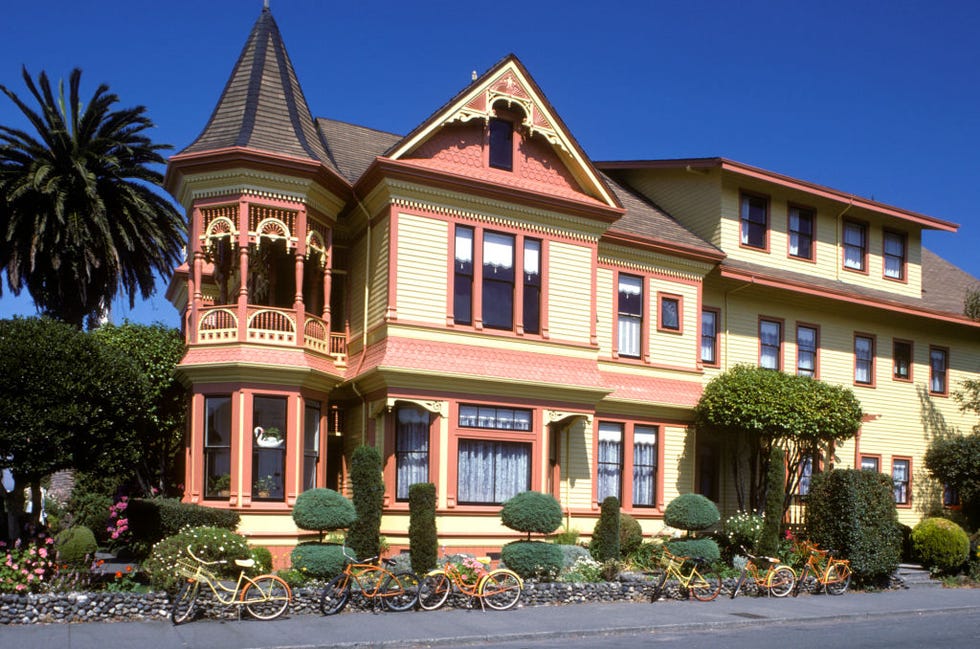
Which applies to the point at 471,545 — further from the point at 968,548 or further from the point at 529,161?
the point at 968,548

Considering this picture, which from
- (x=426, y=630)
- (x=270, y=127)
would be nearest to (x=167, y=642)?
(x=426, y=630)

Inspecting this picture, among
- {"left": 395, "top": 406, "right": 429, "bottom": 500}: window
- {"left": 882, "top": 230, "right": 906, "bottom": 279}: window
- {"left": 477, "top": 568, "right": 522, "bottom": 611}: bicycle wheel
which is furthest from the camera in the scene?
{"left": 882, "top": 230, "right": 906, "bottom": 279}: window

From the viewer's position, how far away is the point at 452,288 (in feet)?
76.4

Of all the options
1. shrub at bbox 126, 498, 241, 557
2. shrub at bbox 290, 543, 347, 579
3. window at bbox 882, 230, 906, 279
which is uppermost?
window at bbox 882, 230, 906, 279

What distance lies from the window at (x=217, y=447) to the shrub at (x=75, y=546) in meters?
3.77

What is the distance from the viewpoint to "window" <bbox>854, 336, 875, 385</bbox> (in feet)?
105

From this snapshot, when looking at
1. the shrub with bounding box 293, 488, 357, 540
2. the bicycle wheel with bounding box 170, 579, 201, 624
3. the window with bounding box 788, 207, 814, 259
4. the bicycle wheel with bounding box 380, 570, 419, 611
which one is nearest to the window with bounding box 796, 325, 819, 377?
the window with bounding box 788, 207, 814, 259

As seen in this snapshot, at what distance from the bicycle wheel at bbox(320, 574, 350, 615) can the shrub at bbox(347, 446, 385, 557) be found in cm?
161

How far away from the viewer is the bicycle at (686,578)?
2046 cm

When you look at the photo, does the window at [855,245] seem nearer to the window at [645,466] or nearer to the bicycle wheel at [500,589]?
the window at [645,466]

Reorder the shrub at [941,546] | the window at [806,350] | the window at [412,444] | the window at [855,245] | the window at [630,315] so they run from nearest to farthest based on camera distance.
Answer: the window at [412,444] → the shrub at [941,546] → the window at [630,315] → the window at [806,350] → the window at [855,245]

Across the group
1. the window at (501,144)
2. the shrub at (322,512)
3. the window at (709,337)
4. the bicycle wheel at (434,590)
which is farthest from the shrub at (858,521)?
the shrub at (322,512)

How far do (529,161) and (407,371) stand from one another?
6217 millimetres

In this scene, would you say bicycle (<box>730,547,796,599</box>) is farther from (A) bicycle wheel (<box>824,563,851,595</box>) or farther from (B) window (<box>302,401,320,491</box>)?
(B) window (<box>302,401,320,491</box>)
